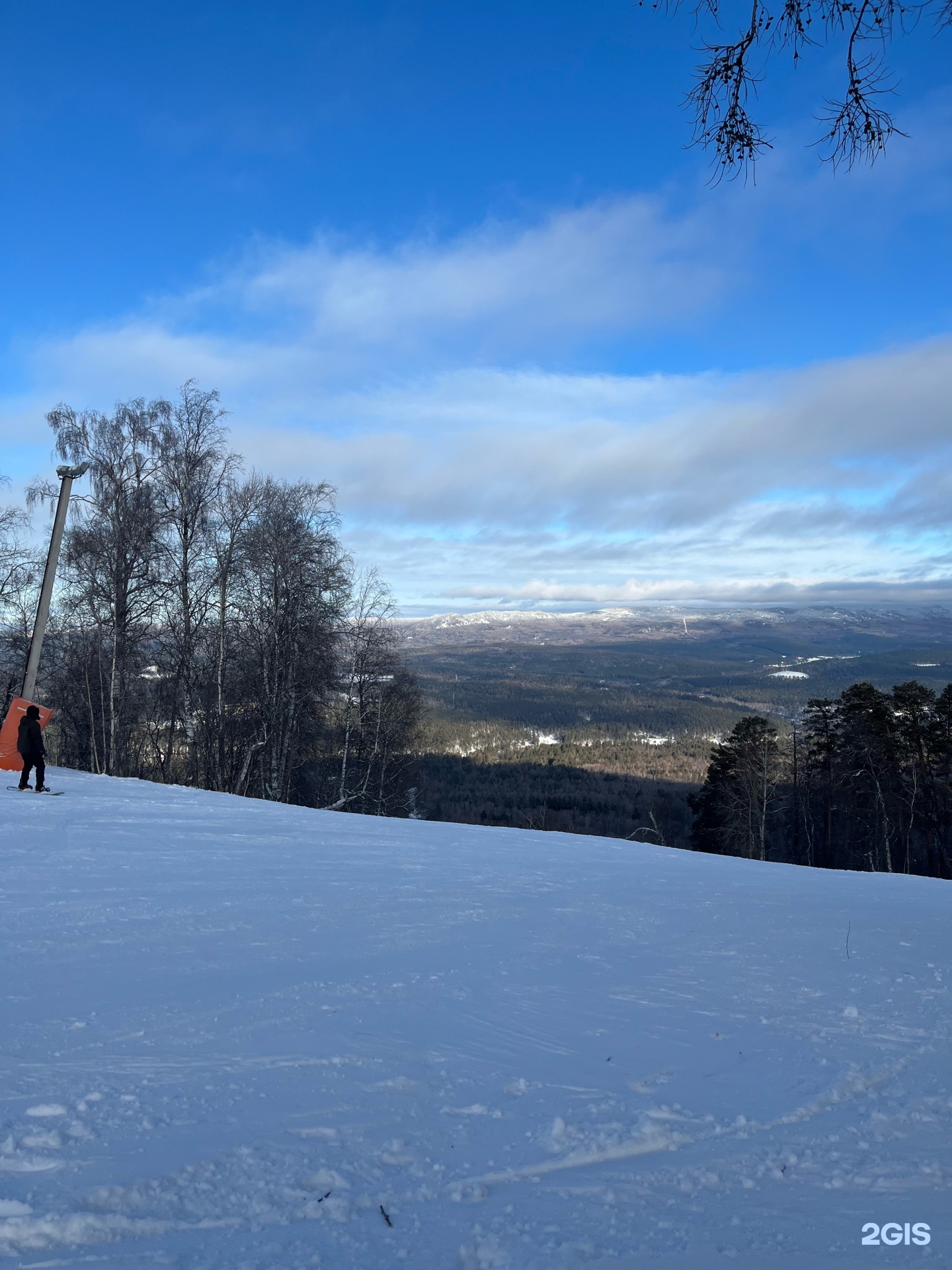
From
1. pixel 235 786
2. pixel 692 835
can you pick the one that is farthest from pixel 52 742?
pixel 692 835

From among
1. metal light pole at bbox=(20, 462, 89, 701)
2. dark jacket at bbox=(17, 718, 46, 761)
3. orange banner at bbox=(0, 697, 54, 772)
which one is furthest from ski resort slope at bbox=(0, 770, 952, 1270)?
metal light pole at bbox=(20, 462, 89, 701)

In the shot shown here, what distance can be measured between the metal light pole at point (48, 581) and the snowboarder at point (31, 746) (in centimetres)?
272

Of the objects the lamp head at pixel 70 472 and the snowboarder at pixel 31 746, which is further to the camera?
the lamp head at pixel 70 472

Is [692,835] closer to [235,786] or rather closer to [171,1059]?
[235,786]

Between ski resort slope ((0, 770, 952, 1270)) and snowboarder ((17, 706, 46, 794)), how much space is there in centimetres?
604

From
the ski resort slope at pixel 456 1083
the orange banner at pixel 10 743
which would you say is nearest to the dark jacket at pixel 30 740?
the orange banner at pixel 10 743

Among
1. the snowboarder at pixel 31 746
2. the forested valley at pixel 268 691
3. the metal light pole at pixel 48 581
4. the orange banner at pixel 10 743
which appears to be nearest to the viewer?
the snowboarder at pixel 31 746

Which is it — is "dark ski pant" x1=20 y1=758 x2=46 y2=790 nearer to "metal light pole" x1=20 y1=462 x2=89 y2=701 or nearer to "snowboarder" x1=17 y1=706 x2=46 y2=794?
"snowboarder" x1=17 y1=706 x2=46 y2=794

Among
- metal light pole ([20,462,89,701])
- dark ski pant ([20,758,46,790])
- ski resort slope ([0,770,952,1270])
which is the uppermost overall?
metal light pole ([20,462,89,701])

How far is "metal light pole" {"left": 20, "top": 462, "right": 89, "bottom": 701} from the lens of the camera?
1371 cm

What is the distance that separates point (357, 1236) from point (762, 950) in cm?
352

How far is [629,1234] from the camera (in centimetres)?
206

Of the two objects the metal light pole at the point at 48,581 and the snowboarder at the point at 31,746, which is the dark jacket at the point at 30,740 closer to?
the snowboarder at the point at 31,746

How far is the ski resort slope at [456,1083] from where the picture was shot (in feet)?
6.66
